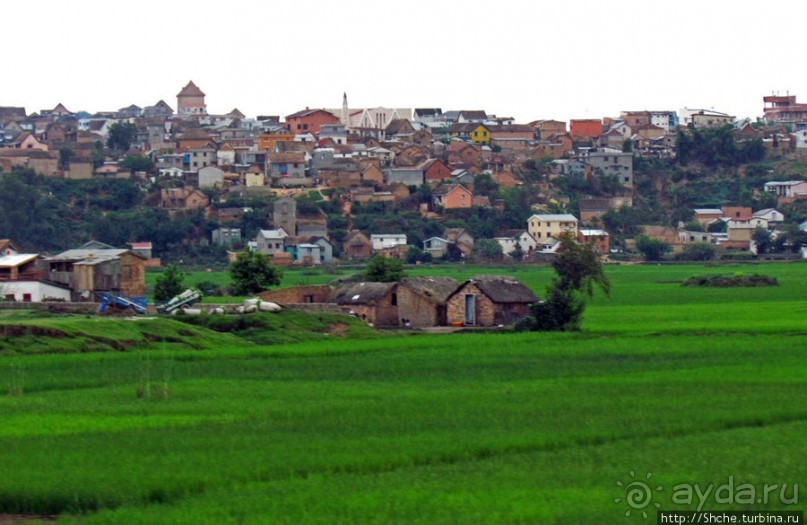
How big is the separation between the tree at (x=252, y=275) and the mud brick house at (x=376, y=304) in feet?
15.3

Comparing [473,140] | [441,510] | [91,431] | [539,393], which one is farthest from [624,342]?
[473,140]

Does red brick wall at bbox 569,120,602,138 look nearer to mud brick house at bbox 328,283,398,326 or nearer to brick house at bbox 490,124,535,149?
brick house at bbox 490,124,535,149

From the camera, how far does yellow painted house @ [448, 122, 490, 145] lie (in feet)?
310

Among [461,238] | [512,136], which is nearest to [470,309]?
[461,238]

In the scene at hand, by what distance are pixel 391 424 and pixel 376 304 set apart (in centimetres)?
2006

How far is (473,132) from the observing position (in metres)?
95.0

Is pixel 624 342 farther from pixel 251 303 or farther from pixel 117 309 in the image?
pixel 117 309

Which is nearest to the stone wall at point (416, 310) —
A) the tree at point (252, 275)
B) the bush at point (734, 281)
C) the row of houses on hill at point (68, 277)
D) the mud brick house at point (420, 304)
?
the mud brick house at point (420, 304)

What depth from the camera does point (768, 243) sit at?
7138cm

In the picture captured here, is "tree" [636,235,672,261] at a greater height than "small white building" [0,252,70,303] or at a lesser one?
lesser

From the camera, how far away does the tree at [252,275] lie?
43219mm

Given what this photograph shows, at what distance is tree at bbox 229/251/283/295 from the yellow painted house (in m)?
50.8

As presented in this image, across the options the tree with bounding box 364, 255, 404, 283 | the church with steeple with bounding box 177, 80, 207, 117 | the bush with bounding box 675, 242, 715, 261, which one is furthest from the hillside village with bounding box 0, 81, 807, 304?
the tree with bounding box 364, 255, 404, 283

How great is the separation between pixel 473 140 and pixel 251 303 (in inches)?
2399
